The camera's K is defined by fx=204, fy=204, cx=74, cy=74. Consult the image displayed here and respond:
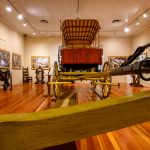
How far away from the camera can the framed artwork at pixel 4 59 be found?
1016cm

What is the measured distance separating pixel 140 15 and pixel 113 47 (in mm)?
5418

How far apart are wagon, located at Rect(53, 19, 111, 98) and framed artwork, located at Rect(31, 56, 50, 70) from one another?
22.6 ft

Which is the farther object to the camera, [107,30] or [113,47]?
[113,47]

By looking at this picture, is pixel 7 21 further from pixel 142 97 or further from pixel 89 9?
pixel 142 97

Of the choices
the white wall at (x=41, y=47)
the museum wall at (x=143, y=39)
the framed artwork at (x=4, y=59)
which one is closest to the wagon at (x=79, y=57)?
the framed artwork at (x=4, y=59)

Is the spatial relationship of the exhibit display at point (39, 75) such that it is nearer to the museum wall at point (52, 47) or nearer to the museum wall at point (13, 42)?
the museum wall at point (52, 47)

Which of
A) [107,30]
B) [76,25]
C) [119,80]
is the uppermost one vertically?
[107,30]

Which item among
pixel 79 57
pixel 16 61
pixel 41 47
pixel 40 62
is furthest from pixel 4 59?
pixel 79 57

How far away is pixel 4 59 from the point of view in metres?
10.5

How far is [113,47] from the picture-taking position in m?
15.0

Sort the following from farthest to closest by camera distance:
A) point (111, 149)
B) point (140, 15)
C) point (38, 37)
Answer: point (38, 37)
point (140, 15)
point (111, 149)

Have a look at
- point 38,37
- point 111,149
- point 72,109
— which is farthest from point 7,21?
point 72,109

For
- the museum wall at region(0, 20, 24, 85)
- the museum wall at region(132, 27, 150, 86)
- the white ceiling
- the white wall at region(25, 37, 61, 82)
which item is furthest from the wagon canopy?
the white wall at region(25, 37, 61, 82)

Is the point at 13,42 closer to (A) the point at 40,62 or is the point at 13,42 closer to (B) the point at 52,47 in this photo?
(A) the point at 40,62
